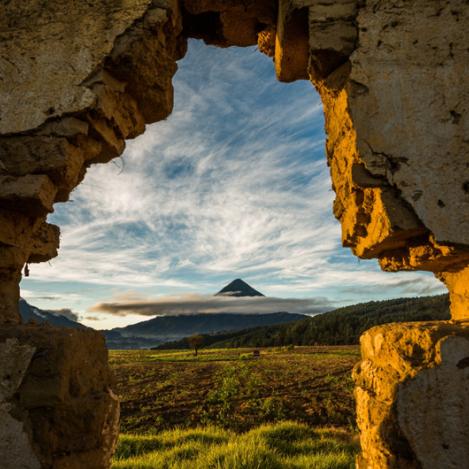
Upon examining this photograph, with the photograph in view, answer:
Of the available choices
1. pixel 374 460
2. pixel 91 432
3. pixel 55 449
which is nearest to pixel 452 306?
pixel 374 460

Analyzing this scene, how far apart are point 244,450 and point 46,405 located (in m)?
3.02

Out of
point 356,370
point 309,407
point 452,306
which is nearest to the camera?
point 356,370

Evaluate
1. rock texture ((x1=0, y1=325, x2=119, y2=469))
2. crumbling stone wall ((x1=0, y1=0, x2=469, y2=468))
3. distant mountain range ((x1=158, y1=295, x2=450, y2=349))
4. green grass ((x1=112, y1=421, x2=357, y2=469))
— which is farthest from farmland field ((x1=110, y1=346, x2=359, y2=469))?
distant mountain range ((x1=158, y1=295, x2=450, y2=349))

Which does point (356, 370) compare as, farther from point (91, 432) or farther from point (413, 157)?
point (91, 432)

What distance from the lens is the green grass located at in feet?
13.7

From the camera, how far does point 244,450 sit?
4418mm

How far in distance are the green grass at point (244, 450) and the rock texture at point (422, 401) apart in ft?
8.28

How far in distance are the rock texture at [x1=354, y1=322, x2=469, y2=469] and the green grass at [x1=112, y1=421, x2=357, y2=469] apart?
2.52 m

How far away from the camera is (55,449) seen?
2.10 meters

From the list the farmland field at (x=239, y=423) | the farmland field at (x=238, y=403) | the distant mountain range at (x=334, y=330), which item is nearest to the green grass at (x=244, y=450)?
the farmland field at (x=239, y=423)

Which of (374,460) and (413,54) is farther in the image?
(413,54)

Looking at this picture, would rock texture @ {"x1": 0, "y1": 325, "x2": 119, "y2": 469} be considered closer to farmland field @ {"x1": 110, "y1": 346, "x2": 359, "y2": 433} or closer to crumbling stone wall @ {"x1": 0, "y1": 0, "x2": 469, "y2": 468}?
crumbling stone wall @ {"x1": 0, "y1": 0, "x2": 469, "y2": 468}

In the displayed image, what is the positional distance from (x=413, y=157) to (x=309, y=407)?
9254 millimetres

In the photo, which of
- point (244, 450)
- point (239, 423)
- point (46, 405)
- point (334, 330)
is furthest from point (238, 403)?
point (334, 330)
